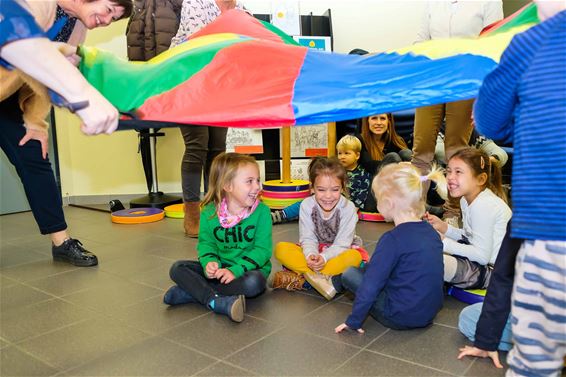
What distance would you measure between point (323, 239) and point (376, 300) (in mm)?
494

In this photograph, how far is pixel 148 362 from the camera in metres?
1.29

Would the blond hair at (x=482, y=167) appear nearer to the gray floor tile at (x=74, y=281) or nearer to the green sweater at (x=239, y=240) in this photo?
the green sweater at (x=239, y=240)

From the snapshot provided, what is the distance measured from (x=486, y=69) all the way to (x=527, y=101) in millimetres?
424

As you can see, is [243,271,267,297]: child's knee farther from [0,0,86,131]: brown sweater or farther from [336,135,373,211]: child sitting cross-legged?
[336,135,373,211]: child sitting cross-legged

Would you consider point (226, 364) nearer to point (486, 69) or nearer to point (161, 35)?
point (486, 69)

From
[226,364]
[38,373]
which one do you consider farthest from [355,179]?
[38,373]

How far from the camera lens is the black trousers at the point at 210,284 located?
165 cm

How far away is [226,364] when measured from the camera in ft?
4.15

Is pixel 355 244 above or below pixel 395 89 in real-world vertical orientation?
below

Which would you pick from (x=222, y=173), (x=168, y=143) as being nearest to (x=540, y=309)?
(x=222, y=173)

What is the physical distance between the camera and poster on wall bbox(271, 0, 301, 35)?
3742 millimetres

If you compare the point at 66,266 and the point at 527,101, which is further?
the point at 66,266

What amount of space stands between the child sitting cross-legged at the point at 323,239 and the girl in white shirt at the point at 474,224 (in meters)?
0.35

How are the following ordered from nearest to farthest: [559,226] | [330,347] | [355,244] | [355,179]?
[559,226] → [330,347] → [355,244] → [355,179]
